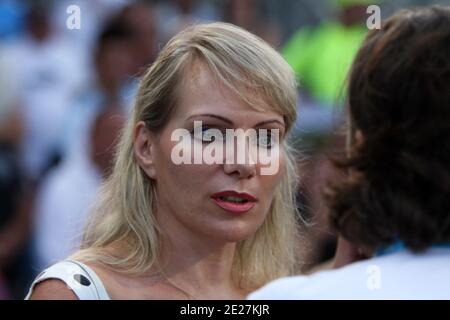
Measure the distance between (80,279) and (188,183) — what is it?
0.39m

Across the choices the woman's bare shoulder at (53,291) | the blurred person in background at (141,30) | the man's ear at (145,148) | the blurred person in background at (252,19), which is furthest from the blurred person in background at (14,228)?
the woman's bare shoulder at (53,291)

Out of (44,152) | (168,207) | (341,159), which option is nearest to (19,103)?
(44,152)

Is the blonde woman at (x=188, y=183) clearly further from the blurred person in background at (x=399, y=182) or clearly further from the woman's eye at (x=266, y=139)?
the blurred person in background at (x=399, y=182)

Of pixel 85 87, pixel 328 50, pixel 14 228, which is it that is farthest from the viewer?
pixel 328 50

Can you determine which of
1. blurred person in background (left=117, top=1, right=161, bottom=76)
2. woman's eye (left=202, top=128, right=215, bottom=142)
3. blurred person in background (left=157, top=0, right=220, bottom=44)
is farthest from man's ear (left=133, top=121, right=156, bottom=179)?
blurred person in background (left=157, top=0, right=220, bottom=44)

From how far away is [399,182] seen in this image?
1.96 m

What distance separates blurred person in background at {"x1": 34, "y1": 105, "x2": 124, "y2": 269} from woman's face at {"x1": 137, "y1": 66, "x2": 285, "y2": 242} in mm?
2540

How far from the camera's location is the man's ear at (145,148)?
2.91 m

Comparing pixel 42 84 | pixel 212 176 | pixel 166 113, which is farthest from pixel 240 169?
pixel 42 84

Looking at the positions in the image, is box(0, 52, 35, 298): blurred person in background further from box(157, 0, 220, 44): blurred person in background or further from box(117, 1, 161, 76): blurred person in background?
box(157, 0, 220, 44): blurred person in background

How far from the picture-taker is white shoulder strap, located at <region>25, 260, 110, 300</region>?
2627mm

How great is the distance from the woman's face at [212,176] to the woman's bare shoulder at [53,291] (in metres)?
0.39

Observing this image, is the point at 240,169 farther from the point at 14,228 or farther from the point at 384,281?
the point at 14,228
